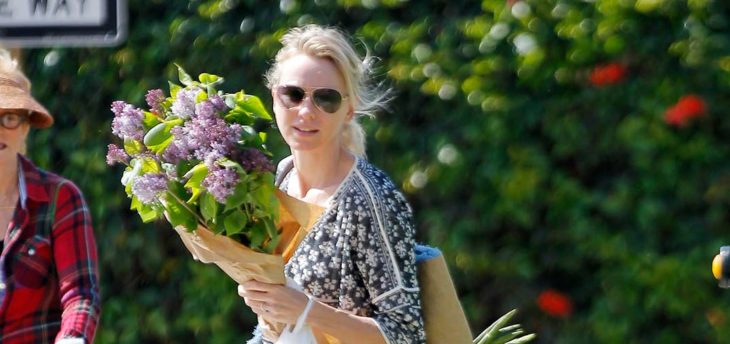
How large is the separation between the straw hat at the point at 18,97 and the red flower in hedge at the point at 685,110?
7.60 feet

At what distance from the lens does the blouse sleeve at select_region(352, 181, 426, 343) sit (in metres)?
3.36

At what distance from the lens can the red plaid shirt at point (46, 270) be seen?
3.66m

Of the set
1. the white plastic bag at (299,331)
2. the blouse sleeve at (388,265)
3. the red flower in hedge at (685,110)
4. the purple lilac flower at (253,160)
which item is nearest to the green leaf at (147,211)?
the purple lilac flower at (253,160)

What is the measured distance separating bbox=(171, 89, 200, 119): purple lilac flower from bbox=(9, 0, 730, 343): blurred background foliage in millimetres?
2222

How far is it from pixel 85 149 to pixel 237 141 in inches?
118

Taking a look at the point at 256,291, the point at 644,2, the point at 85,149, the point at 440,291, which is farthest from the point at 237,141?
the point at 85,149

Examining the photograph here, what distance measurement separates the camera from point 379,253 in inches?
132

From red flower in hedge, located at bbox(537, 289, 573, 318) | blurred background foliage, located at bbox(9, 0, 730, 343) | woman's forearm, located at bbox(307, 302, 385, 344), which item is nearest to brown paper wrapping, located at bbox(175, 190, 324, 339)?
woman's forearm, located at bbox(307, 302, 385, 344)

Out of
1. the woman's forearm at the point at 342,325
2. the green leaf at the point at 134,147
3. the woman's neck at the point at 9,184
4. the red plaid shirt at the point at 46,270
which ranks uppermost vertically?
the green leaf at the point at 134,147

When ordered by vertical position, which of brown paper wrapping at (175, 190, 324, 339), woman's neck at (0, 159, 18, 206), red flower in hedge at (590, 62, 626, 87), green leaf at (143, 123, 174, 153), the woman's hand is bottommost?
red flower in hedge at (590, 62, 626, 87)

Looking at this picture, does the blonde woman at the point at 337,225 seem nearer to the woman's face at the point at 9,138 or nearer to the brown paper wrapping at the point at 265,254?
the brown paper wrapping at the point at 265,254

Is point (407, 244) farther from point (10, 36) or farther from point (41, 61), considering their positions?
point (41, 61)

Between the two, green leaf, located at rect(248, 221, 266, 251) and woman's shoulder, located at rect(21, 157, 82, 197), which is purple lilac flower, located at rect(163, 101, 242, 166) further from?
woman's shoulder, located at rect(21, 157, 82, 197)

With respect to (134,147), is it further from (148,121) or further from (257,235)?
(257,235)
